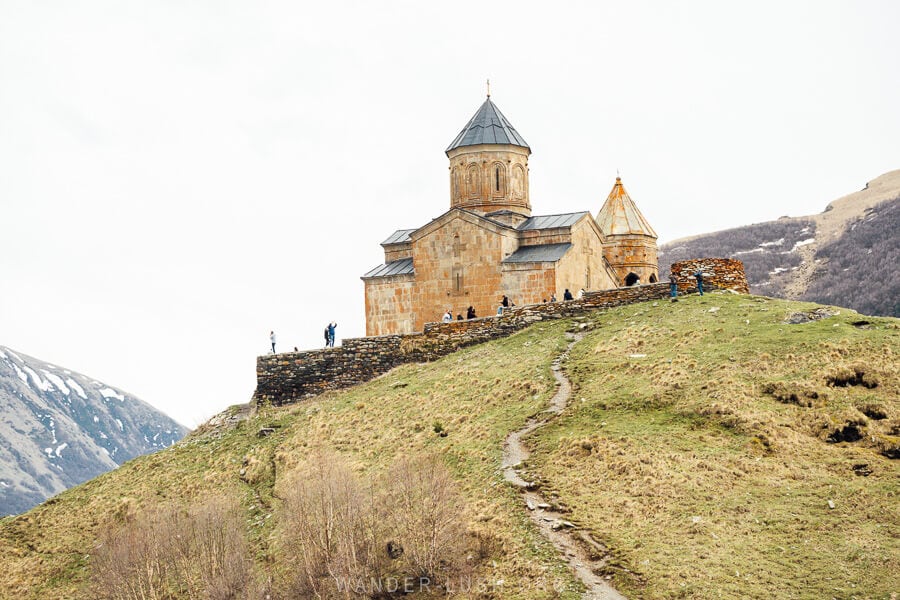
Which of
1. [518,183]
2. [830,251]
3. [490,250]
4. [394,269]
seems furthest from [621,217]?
[830,251]

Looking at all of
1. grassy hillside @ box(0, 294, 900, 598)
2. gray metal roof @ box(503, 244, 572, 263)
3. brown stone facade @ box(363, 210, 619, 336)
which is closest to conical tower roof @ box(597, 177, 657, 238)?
brown stone facade @ box(363, 210, 619, 336)

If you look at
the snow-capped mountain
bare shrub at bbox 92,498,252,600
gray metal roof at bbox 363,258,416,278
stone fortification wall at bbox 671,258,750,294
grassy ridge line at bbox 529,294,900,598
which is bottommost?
the snow-capped mountain

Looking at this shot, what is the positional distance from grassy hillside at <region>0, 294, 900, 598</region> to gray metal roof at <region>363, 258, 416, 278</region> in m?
5.50

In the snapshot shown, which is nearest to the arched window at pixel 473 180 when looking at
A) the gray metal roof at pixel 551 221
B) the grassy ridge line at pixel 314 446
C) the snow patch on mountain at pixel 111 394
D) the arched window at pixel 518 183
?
the arched window at pixel 518 183

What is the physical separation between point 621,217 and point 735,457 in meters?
19.2

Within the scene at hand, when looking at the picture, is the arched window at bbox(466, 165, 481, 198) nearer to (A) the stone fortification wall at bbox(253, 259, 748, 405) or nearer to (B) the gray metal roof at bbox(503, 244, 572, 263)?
(B) the gray metal roof at bbox(503, 244, 572, 263)

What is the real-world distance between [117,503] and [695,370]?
1299cm

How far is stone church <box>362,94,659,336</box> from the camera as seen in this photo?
2920 cm

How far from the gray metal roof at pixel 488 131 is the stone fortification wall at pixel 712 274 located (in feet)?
29.0

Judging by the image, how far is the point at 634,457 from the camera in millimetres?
16188

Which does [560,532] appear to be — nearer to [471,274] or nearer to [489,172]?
[471,274]

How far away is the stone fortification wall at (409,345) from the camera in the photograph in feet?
82.8

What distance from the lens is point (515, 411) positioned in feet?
65.1

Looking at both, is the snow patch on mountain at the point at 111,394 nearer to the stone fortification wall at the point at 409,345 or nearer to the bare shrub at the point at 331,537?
the stone fortification wall at the point at 409,345
